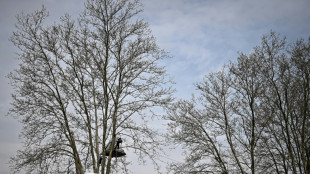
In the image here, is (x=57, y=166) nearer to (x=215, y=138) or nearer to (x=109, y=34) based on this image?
(x=109, y=34)

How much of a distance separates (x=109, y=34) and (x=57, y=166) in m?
5.50

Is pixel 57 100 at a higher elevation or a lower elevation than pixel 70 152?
higher

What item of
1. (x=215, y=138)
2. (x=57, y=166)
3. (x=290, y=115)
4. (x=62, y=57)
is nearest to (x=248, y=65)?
(x=290, y=115)

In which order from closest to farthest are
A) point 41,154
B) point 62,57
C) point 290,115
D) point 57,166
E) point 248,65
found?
point 41,154 → point 57,166 → point 62,57 → point 290,115 → point 248,65

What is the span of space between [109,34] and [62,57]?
2152 millimetres

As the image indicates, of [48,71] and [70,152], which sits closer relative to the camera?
[70,152]

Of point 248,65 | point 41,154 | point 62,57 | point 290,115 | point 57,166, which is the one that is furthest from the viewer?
point 248,65

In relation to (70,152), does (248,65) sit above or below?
above

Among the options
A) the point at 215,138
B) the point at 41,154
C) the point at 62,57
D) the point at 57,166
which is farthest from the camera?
the point at 215,138

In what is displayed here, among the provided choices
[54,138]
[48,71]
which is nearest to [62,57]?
[48,71]

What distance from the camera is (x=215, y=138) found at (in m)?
14.6

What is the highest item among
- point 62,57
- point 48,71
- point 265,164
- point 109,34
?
point 109,34

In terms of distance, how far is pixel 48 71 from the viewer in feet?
32.7

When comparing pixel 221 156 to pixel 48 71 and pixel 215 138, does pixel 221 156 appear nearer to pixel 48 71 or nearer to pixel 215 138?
pixel 215 138
